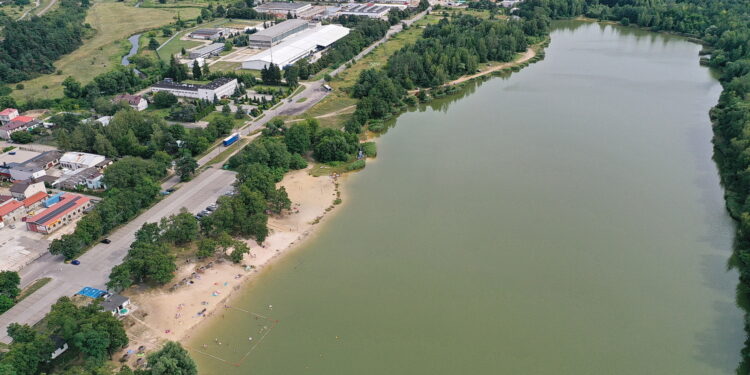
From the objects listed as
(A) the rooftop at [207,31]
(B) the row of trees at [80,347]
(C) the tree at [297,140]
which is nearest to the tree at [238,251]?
(B) the row of trees at [80,347]

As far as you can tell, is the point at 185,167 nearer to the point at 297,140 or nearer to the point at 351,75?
the point at 297,140

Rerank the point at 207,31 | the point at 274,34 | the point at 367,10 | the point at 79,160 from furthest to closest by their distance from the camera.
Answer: the point at 367,10 → the point at 207,31 → the point at 274,34 → the point at 79,160

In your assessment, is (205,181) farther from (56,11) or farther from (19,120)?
(56,11)

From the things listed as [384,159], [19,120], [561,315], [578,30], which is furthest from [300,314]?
[578,30]

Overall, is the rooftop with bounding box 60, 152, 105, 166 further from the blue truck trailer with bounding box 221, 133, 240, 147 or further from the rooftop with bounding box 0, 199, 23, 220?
the blue truck trailer with bounding box 221, 133, 240, 147

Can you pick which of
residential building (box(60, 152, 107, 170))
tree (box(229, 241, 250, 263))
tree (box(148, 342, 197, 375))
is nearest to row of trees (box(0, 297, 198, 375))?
tree (box(148, 342, 197, 375))

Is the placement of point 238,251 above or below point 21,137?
below

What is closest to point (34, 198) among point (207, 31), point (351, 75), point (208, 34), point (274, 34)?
point (351, 75)
